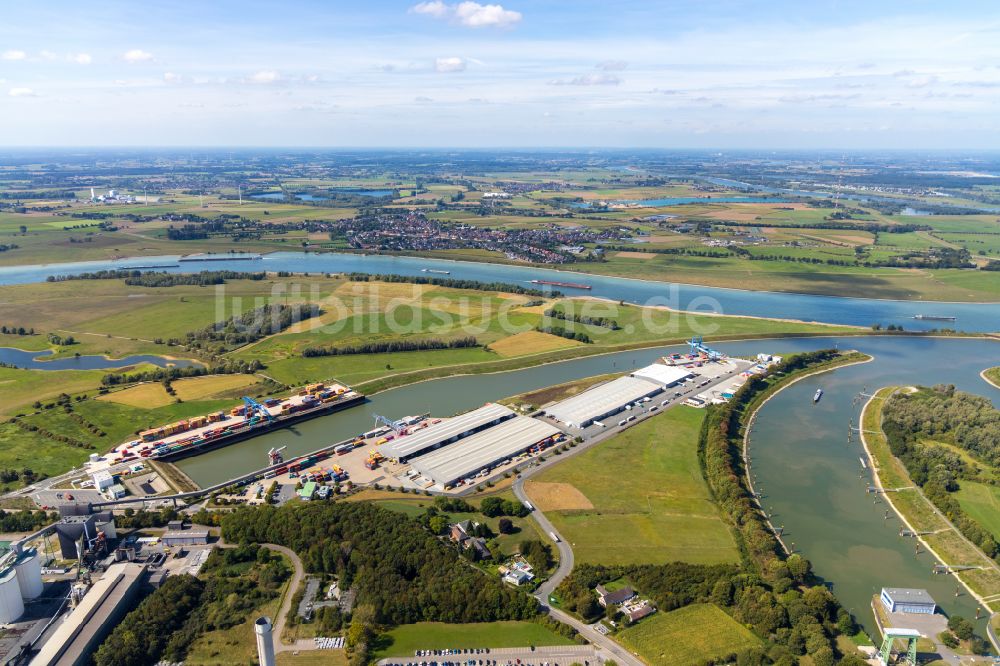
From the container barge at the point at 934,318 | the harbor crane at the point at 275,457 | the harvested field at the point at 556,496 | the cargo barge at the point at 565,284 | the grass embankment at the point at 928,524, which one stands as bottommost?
the grass embankment at the point at 928,524

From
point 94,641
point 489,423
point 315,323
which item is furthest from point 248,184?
point 94,641

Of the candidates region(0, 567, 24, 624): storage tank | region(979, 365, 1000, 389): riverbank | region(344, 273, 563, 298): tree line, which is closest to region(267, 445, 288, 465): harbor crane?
region(0, 567, 24, 624): storage tank

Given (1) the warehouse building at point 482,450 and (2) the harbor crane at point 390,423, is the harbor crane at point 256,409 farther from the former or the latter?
(1) the warehouse building at point 482,450

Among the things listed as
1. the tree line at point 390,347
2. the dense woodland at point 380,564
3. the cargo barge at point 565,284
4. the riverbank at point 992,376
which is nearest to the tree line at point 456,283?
the cargo barge at point 565,284

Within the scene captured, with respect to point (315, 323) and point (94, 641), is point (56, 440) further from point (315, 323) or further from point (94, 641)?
point (315, 323)

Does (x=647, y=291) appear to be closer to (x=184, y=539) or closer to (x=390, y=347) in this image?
(x=390, y=347)

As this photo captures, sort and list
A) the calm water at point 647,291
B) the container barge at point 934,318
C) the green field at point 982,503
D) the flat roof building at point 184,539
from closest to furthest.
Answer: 1. the flat roof building at point 184,539
2. the green field at point 982,503
3. the container barge at point 934,318
4. the calm water at point 647,291

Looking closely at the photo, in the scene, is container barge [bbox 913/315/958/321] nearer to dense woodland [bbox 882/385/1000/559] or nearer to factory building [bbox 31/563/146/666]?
dense woodland [bbox 882/385/1000/559]
